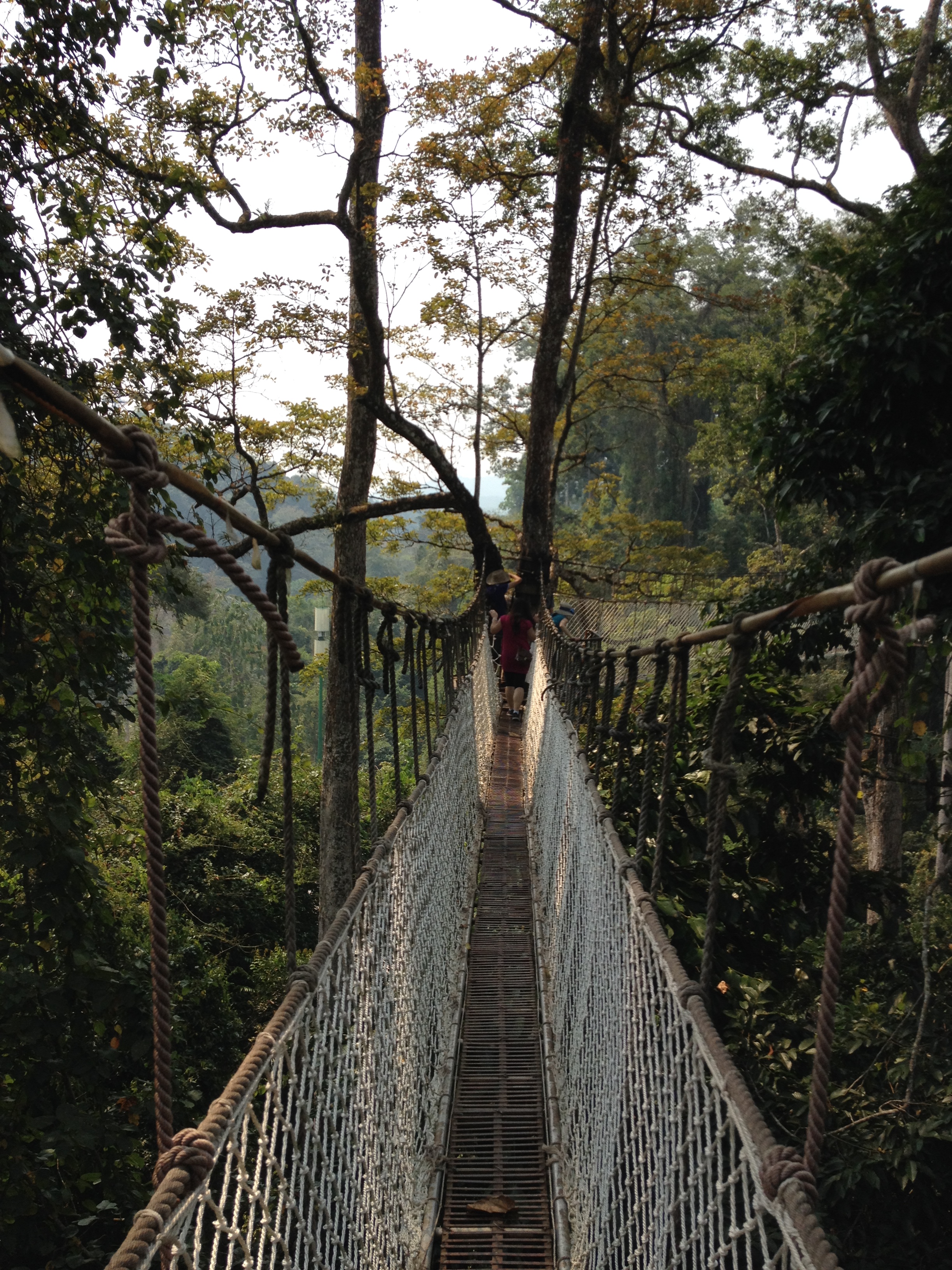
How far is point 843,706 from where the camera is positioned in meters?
0.71

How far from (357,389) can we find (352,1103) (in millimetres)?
6223

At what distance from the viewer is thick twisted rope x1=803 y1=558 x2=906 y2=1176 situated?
0.66m

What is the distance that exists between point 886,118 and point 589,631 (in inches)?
246

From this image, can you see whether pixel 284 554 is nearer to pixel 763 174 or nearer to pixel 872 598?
pixel 872 598

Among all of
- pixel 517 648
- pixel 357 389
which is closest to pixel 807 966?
pixel 517 648

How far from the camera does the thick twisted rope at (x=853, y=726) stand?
0.66 meters

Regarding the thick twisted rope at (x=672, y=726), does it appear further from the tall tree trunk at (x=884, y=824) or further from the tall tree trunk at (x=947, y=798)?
the tall tree trunk at (x=884, y=824)

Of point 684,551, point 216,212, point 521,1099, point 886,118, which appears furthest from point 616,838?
point 684,551

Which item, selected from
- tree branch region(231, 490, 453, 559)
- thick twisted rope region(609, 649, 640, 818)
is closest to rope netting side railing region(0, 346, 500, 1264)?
thick twisted rope region(609, 649, 640, 818)

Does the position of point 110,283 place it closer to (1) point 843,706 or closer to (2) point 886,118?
(1) point 843,706

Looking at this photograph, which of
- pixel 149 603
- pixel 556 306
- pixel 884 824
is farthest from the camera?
pixel 556 306

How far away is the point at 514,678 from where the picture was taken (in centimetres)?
626

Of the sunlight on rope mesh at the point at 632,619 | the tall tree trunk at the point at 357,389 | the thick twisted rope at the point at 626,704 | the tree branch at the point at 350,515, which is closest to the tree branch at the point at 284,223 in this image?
the tall tree trunk at the point at 357,389

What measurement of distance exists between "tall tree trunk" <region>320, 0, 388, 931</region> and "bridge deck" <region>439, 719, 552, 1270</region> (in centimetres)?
349
